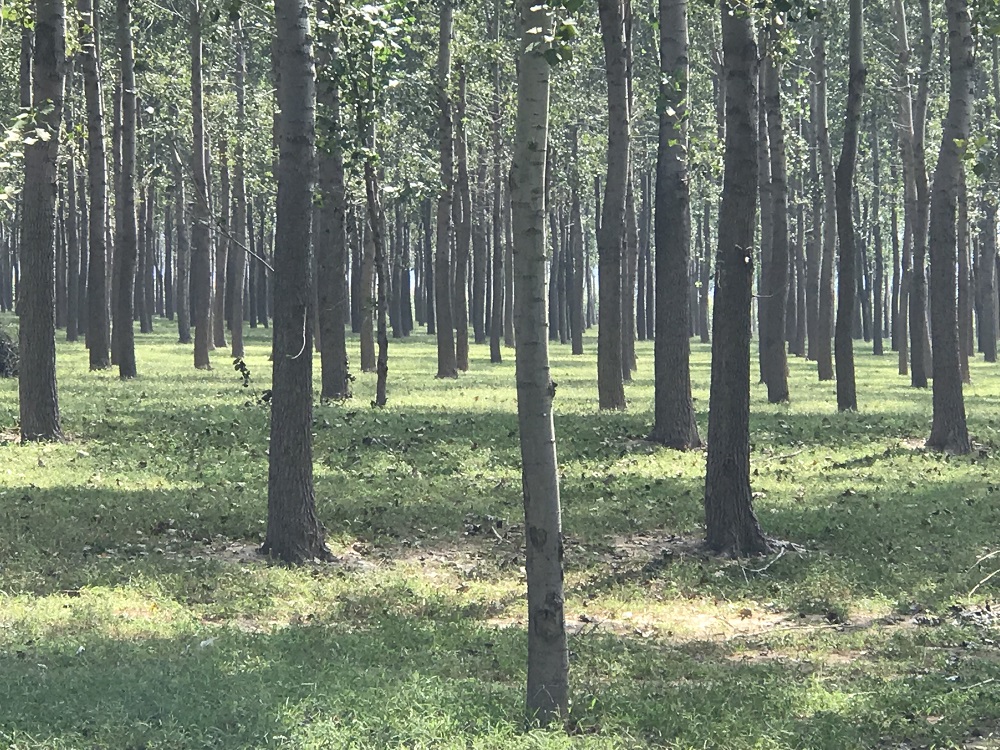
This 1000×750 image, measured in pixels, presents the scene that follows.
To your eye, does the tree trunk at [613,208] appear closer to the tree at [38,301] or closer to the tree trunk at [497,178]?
the tree at [38,301]

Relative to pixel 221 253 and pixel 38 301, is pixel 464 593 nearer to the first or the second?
pixel 38 301

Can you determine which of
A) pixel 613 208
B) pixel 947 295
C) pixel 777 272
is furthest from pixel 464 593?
pixel 777 272

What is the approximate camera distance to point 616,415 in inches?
832

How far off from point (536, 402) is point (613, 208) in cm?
1437

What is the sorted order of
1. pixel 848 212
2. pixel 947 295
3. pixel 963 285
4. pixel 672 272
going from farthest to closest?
pixel 963 285
pixel 848 212
pixel 947 295
pixel 672 272

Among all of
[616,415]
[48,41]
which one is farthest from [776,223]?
[48,41]

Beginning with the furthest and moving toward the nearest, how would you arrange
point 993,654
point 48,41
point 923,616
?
point 48,41
point 923,616
point 993,654

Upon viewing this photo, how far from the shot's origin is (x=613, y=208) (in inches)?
818

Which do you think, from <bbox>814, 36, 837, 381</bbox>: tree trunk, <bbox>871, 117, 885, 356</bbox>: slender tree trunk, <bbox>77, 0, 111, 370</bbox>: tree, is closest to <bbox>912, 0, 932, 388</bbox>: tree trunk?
<bbox>814, 36, 837, 381</bbox>: tree trunk

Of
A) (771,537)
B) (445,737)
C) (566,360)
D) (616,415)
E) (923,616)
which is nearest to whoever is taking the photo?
(445,737)

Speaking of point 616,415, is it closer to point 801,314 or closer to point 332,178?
point 332,178

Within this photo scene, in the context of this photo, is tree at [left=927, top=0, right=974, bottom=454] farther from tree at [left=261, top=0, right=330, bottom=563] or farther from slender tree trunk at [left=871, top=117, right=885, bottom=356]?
slender tree trunk at [left=871, top=117, right=885, bottom=356]

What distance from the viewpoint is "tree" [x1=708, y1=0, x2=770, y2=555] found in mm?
11906

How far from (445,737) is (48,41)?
12.0m
